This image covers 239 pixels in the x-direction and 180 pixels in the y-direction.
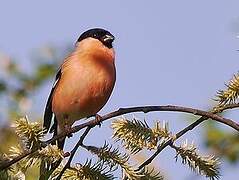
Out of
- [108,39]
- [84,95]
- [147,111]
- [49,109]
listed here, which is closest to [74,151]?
[147,111]

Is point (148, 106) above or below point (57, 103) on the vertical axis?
below

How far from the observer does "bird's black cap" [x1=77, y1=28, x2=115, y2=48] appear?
3.95 meters

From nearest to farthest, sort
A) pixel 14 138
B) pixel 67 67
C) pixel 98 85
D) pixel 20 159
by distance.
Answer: pixel 20 159, pixel 14 138, pixel 98 85, pixel 67 67

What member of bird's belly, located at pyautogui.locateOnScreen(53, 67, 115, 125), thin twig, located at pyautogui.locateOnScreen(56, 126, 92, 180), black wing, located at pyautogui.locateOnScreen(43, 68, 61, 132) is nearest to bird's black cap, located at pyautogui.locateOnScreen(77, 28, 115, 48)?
black wing, located at pyautogui.locateOnScreen(43, 68, 61, 132)

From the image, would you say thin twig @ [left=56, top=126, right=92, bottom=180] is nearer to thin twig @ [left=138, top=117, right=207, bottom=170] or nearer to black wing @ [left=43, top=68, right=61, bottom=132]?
thin twig @ [left=138, top=117, right=207, bottom=170]

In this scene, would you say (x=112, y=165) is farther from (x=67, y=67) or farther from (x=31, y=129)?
(x=67, y=67)

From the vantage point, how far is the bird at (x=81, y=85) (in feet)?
10.9

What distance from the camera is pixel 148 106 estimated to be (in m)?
1.42

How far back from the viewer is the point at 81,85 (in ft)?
11.1

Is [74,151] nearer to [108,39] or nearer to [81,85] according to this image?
[81,85]

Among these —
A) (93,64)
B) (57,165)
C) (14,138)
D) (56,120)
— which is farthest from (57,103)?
(57,165)

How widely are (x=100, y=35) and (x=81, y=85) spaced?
74 cm

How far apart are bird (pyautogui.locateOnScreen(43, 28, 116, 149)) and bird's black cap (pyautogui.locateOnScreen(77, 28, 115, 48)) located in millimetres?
35

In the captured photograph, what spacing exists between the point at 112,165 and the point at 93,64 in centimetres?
204
